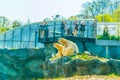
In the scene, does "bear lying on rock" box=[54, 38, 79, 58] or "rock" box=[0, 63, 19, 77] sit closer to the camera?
"bear lying on rock" box=[54, 38, 79, 58]

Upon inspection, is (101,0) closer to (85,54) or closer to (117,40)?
(117,40)

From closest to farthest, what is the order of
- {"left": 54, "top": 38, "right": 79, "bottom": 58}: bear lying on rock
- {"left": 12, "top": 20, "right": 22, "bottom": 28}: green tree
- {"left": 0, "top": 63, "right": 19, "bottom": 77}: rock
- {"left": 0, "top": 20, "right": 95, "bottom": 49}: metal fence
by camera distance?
{"left": 54, "top": 38, "right": 79, "bottom": 58}: bear lying on rock < {"left": 0, "top": 63, "right": 19, "bottom": 77}: rock < {"left": 0, "top": 20, "right": 95, "bottom": 49}: metal fence < {"left": 12, "top": 20, "right": 22, "bottom": 28}: green tree

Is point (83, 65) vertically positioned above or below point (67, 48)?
below

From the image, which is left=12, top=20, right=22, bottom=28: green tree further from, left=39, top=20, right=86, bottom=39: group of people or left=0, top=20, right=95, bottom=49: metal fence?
left=39, top=20, right=86, bottom=39: group of people

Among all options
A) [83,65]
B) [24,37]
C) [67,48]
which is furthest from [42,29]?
[83,65]

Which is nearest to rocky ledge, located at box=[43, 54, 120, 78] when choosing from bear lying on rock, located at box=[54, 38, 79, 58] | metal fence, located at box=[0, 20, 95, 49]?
bear lying on rock, located at box=[54, 38, 79, 58]

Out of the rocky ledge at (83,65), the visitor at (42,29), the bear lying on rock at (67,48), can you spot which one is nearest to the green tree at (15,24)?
the visitor at (42,29)

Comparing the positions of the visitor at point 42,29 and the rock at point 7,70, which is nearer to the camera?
the visitor at point 42,29

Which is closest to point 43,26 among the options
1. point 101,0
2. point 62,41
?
point 62,41

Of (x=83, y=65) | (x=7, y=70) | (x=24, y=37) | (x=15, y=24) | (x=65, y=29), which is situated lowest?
(x=7, y=70)

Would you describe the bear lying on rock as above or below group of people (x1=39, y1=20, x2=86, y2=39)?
below

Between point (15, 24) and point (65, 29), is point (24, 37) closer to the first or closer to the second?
point (65, 29)

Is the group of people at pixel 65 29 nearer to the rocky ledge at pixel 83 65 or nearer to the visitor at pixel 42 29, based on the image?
the visitor at pixel 42 29

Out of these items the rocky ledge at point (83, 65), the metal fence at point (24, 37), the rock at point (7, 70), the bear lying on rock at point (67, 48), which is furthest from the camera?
the metal fence at point (24, 37)
